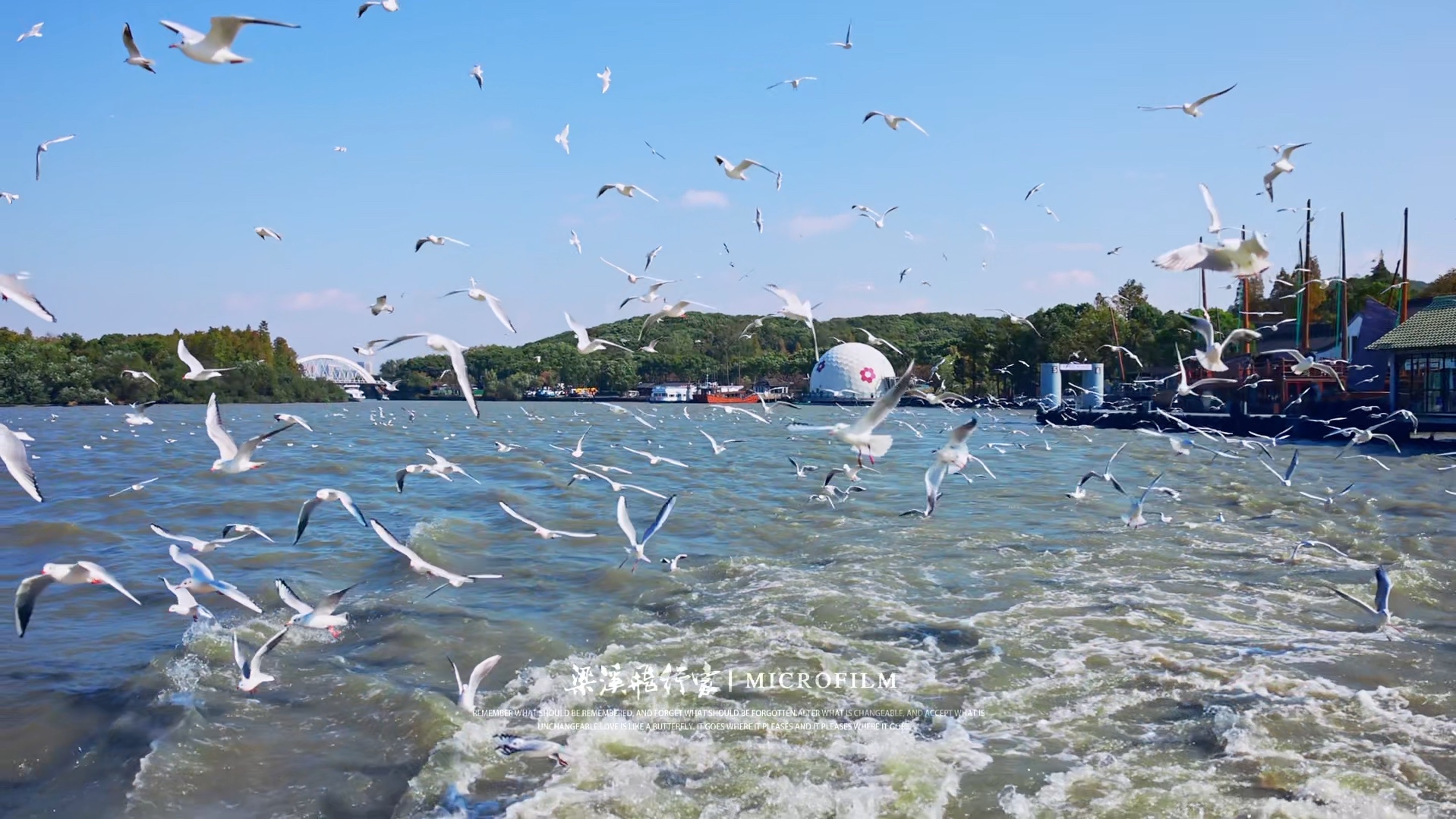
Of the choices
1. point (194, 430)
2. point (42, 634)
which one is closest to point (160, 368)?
point (194, 430)

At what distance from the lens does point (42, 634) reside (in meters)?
11.3

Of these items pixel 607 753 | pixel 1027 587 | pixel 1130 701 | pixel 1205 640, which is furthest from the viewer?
pixel 1027 587

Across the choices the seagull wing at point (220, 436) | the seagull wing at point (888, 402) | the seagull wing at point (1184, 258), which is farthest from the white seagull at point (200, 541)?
the seagull wing at point (1184, 258)

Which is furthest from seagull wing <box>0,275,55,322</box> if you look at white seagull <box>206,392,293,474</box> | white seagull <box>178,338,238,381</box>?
white seagull <box>178,338,238,381</box>

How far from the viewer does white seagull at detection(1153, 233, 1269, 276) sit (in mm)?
7977

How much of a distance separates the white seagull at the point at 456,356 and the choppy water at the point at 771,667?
9.70 feet

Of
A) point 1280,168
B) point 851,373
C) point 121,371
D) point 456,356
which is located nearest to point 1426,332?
point 1280,168

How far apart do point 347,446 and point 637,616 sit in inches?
1283

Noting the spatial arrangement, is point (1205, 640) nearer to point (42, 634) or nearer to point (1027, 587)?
point (1027, 587)

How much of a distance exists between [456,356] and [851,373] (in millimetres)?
111611

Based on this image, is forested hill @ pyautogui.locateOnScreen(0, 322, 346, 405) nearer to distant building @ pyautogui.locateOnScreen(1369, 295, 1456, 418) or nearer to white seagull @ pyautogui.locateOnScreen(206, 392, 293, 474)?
white seagull @ pyautogui.locateOnScreen(206, 392, 293, 474)

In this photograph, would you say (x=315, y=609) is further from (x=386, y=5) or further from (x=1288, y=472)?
(x=1288, y=472)

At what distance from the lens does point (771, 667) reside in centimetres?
1013

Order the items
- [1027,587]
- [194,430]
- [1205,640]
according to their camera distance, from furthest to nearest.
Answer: [194,430] → [1027,587] → [1205,640]
